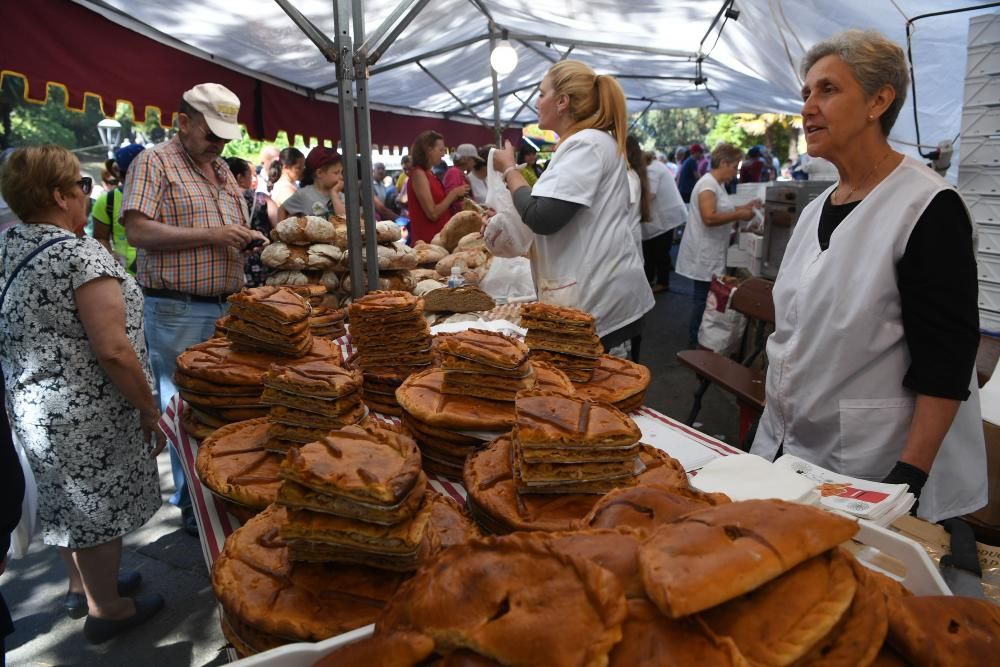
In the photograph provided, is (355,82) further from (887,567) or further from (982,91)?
(982,91)

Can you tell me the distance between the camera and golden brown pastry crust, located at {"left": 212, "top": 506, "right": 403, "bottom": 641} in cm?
124

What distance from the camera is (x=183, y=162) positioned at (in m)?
3.82

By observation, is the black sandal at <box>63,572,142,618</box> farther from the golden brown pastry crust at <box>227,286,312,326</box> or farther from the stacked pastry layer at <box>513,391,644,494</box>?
the stacked pastry layer at <box>513,391,644,494</box>

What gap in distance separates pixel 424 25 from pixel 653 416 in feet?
23.5

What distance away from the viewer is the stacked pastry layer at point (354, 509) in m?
1.26

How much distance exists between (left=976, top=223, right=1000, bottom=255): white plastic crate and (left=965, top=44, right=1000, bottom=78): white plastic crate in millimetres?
1215

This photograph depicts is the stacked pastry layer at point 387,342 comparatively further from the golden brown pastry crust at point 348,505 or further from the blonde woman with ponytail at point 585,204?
the golden brown pastry crust at point 348,505

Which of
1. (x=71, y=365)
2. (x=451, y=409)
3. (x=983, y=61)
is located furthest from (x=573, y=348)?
(x=983, y=61)

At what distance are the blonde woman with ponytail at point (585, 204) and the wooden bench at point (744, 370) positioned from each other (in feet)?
4.24

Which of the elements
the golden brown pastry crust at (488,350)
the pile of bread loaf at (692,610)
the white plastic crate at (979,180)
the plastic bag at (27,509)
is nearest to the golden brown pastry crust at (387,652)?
the pile of bread loaf at (692,610)

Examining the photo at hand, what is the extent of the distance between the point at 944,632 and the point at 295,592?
1153mm

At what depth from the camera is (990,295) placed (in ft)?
16.8

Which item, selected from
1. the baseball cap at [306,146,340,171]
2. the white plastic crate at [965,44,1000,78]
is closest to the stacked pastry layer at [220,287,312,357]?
the baseball cap at [306,146,340,171]

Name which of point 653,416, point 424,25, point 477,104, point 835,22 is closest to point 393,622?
point 653,416
